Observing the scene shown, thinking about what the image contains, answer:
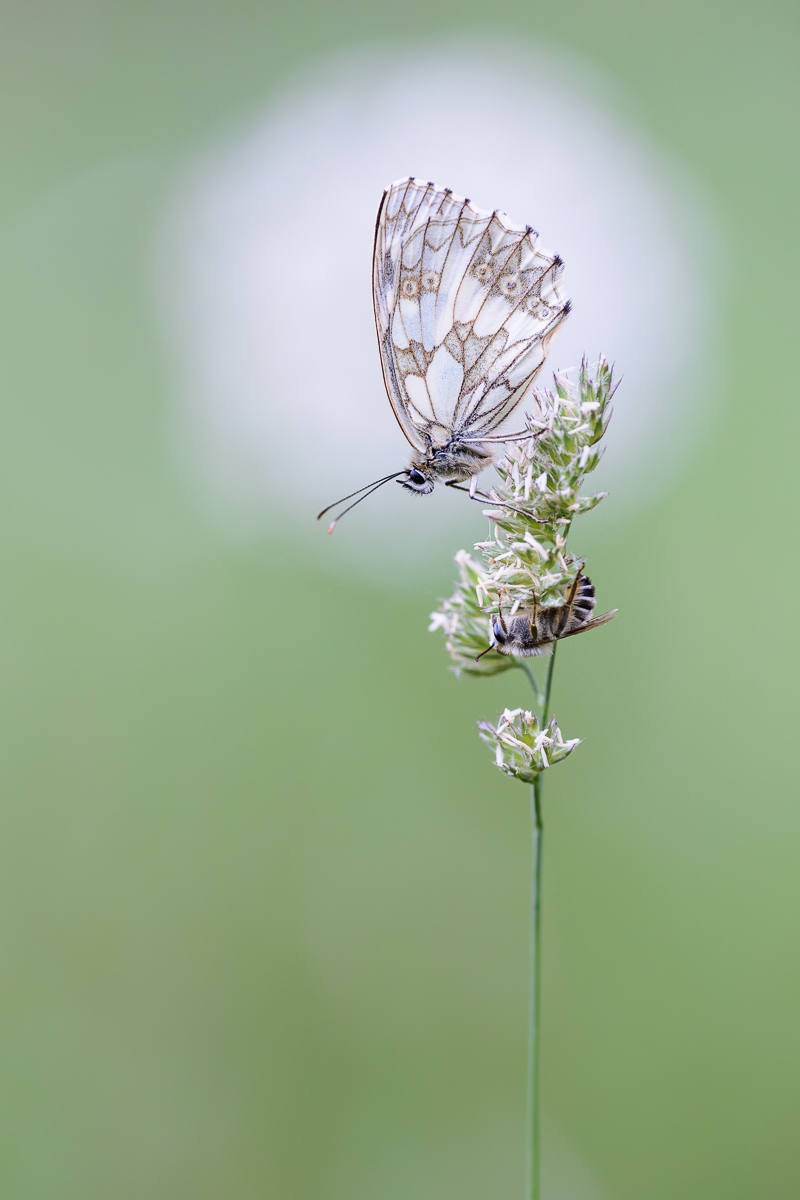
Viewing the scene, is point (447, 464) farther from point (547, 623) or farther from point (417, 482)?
point (547, 623)

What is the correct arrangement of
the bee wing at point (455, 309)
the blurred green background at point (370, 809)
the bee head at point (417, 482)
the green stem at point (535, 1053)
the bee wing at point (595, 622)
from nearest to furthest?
the green stem at point (535, 1053) → the bee wing at point (595, 622) → the bee wing at point (455, 309) → the bee head at point (417, 482) → the blurred green background at point (370, 809)

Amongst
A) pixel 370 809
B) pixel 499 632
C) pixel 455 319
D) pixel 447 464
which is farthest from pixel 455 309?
pixel 370 809

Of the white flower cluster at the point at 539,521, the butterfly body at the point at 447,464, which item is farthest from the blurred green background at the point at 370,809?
the white flower cluster at the point at 539,521

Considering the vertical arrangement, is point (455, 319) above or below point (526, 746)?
above

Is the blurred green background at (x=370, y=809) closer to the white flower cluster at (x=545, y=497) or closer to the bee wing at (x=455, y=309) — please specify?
the bee wing at (x=455, y=309)

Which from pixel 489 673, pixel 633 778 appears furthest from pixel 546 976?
pixel 489 673

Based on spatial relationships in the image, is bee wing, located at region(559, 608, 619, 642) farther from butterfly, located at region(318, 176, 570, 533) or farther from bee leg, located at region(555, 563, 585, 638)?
butterfly, located at region(318, 176, 570, 533)
